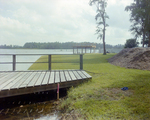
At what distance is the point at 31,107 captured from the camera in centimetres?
384

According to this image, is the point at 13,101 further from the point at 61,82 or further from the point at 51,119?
the point at 51,119

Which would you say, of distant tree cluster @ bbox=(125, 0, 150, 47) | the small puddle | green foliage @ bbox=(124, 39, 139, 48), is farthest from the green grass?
green foliage @ bbox=(124, 39, 139, 48)

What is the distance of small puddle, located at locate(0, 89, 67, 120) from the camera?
322 centimetres

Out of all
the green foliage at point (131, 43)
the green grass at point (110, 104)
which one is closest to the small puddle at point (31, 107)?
the green grass at point (110, 104)

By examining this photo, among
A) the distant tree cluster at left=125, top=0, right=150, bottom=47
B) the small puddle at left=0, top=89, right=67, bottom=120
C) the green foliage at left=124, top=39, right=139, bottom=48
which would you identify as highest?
the distant tree cluster at left=125, top=0, right=150, bottom=47

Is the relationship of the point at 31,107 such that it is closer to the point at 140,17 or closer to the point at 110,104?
the point at 110,104

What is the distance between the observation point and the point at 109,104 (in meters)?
3.29

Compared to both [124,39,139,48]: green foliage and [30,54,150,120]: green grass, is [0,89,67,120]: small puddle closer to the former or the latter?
[30,54,150,120]: green grass

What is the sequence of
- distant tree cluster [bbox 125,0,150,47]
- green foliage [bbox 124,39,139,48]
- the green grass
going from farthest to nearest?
green foliage [bbox 124,39,139,48]
distant tree cluster [bbox 125,0,150,47]
the green grass

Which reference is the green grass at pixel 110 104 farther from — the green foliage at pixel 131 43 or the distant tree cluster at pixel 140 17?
the green foliage at pixel 131 43

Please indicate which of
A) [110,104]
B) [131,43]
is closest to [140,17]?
[131,43]

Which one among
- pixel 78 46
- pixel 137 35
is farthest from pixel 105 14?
pixel 78 46

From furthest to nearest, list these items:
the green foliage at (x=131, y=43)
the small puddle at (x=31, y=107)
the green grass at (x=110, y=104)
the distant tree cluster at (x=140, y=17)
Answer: the green foliage at (x=131, y=43)
the distant tree cluster at (x=140, y=17)
the small puddle at (x=31, y=107)
the green grass at (x=110, y=104)

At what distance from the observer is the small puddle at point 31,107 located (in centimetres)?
322
